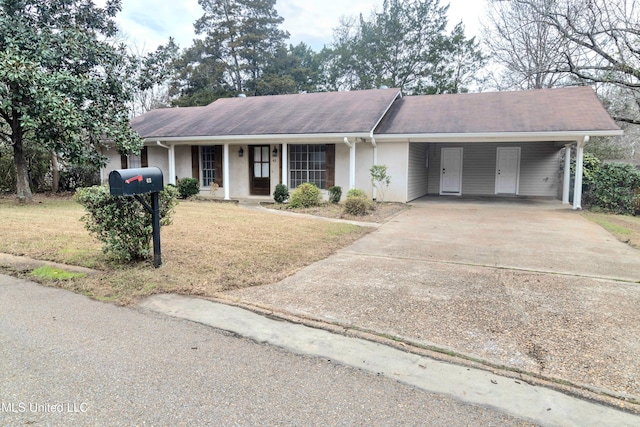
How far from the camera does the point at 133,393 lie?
260cm

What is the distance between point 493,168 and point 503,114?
362 centimetres

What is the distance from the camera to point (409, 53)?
32.5 meters

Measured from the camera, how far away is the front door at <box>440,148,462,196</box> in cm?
1775

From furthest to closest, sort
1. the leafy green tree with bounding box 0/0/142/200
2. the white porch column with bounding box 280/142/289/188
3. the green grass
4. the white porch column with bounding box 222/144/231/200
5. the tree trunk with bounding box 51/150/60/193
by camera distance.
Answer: the tree trunk with bounding box 51/150/60/193 < the white porch column with bounding box 222/144/231/200 < the white porch column with bounding box 280/142/289/188 < the leafy green tree with bounding box 0/0/142/200 < the green grass

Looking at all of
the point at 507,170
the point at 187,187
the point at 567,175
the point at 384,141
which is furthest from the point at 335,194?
the point at 507,170

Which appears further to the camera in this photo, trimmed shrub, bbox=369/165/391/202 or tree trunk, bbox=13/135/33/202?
trimmed shrub, bbox=369/165/391/202

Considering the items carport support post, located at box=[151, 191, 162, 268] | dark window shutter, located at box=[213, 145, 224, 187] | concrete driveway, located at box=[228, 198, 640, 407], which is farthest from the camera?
dark window shutter, located at box=[213, 145, 224, 187]

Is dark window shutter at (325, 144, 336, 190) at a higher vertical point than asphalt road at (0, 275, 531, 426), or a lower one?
higher

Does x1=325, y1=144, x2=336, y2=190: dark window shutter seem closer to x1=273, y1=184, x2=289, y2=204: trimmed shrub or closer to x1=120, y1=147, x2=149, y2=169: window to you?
x1=273, y1=184, x2=289, y2=204: trimmed shrub

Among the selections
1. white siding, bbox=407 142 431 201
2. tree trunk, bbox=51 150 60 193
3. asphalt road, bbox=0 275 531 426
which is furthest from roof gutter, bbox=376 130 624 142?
tree trunk, bbox=51 150 60 193

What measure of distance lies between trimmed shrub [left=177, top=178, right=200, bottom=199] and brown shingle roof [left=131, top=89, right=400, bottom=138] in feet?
5.59

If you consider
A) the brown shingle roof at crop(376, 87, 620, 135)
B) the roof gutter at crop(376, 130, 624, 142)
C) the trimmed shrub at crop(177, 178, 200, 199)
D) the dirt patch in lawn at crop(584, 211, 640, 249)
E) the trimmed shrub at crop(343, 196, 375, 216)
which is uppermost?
the brown shingle roof at crop(376, 87, 620, 135)

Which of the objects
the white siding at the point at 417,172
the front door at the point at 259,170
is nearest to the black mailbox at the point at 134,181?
the white siding at the point at 417,172

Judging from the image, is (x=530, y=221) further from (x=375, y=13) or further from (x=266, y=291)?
(x=375, y=13)
